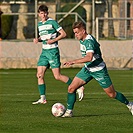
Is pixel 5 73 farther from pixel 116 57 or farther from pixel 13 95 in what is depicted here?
pixel 13 95

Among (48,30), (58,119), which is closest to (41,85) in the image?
(48,30)

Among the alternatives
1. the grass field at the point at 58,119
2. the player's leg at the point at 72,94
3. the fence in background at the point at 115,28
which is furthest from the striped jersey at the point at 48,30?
the fence in background at the point at 115,28

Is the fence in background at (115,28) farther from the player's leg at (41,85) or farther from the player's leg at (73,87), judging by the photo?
the player's leg at (73,87)

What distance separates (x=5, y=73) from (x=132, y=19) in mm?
6525

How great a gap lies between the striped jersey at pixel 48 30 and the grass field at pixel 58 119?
4.19 feet

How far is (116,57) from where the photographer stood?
31.2 metres

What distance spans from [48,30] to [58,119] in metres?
4.06

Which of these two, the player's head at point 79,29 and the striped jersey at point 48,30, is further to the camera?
the striped jersey at point 48,30

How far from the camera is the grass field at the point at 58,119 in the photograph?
12109 mm

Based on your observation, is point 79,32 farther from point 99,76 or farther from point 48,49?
point 48,49

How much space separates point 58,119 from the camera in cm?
1349

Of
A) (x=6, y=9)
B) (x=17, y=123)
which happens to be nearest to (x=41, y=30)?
(x=17, y=123)

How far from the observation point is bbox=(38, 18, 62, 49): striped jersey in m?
17.1

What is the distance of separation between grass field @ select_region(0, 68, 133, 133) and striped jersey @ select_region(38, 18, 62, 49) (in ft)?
4.19
